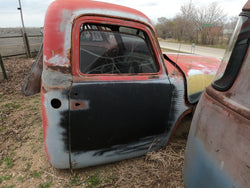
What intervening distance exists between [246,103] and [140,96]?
1039mm

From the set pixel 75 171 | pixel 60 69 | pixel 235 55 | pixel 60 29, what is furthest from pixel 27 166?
pixel 235 55

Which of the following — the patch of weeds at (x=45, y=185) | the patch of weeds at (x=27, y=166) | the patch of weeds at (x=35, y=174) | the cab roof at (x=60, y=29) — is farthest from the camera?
the patch of weeds at (x=27, y=166)

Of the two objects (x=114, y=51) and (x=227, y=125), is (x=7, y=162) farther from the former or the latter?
(x=227, y=125)

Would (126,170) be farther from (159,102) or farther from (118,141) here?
(159,102)

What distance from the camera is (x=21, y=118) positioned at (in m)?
3.13

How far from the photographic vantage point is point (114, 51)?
1900mm

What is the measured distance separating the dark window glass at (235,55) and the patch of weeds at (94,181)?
1.59 m

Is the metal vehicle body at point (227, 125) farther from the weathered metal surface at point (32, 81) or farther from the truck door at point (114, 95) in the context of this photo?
A: the weathered metal surface at point (32, 81)

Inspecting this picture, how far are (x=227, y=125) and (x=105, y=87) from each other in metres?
1.06

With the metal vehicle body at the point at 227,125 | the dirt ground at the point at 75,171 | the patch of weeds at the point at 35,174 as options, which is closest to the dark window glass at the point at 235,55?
the metal vehicle body at the point at 227,125

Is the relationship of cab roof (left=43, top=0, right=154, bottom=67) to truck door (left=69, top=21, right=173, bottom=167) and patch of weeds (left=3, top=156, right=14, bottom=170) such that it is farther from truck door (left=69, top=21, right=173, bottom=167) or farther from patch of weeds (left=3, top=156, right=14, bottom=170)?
patch of weeds (left=3, top=156, right=14, bottom=170)

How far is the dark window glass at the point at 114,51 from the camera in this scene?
1685 millimetres

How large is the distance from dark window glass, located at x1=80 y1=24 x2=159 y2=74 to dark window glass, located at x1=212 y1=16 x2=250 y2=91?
895 mm

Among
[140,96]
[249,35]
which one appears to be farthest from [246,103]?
[140,96]
